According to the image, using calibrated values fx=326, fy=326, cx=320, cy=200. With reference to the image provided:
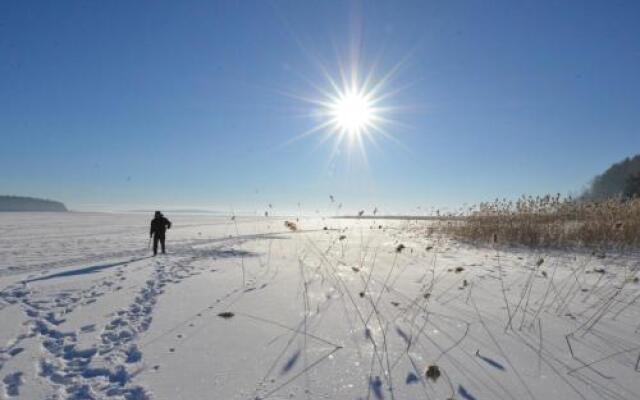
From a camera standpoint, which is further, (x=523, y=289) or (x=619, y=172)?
(x=619, y=172)

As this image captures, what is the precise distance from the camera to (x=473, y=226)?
34.3ft

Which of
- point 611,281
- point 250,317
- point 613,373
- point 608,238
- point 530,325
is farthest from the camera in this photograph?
point 608,238

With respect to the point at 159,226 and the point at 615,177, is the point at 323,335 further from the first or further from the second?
the point at 615,177

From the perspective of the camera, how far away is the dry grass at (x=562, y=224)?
26.7 feet

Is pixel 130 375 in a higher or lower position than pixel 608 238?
lower

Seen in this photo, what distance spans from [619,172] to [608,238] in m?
75.7

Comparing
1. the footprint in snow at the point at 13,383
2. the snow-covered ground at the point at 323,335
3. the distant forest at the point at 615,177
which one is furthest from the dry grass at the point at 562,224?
the distant forest at the point at 615,177

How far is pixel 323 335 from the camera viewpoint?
9.39ft

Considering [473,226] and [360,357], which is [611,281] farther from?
[473,226]

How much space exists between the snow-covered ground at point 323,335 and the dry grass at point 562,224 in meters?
2.96

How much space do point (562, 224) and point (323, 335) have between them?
932 cm

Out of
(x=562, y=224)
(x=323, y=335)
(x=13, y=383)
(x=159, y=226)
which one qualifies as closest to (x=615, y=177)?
(x=562, y=224)

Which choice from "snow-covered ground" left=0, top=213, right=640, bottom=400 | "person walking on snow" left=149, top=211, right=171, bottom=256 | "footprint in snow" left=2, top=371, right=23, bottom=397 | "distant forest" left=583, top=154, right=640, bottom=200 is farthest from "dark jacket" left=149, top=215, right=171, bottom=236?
"distant forest" left=583, top=154, right=640, bottom=200

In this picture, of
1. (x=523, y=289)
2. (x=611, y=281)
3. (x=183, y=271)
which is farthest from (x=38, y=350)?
(x=611, y=281)
